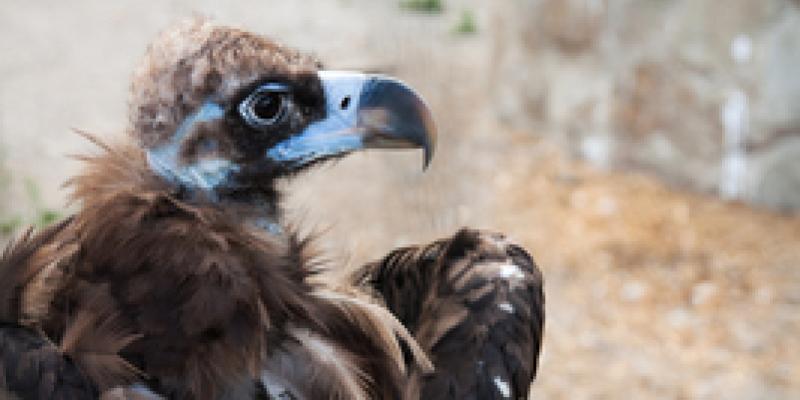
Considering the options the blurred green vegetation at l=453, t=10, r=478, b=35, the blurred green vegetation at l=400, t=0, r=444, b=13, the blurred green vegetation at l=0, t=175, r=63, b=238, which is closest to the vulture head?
the blurred green vegetation at l=0, t=175, r=63, b=238

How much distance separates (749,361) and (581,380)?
693 millimetres

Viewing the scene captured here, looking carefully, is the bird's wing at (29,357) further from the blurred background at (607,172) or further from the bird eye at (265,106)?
the blurred background at (607,172)

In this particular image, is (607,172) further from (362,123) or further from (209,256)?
(209,256)

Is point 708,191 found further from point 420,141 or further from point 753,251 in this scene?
point 420,141

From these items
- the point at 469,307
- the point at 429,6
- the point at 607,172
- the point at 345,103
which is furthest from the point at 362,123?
the point at 429,6

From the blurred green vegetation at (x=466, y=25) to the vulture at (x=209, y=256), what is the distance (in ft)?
18.6

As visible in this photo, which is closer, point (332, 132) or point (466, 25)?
point (332, 132)

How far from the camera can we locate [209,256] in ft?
5.29

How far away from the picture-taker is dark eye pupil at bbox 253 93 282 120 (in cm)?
172

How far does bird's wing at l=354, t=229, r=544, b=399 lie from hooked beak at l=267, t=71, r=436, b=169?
413mm

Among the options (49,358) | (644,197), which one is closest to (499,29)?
(644,197)

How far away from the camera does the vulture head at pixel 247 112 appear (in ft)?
5.57

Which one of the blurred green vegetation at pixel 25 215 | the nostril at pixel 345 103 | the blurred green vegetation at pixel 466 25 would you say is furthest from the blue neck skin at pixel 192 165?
the blurred green vegetation at pixel 466 25

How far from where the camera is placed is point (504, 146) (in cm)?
613
